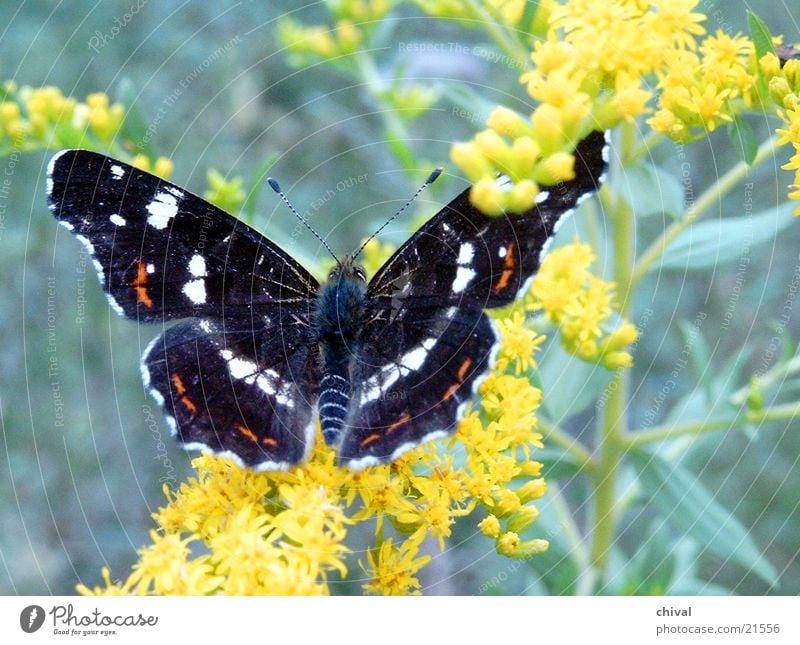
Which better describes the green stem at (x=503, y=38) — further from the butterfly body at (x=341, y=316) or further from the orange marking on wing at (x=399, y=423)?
the orange marking on wing at (x=399, y=423)

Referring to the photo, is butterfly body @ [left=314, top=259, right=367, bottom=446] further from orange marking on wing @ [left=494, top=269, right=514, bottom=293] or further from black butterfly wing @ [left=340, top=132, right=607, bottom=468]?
orange marking on wing @ [left=494, top=269, right=514, bottom=293]

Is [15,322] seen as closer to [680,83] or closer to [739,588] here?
[680,83]

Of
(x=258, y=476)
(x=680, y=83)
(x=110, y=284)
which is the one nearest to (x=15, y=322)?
(x=110, y=284)

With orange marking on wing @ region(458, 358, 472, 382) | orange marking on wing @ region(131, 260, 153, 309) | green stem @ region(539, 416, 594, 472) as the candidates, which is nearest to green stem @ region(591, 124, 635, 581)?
green stem @ region(539, 416, 594, 472)

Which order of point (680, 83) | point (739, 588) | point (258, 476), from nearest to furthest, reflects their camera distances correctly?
1. point (258, 476)
2. point (680, 83)
3. point (739, 588)

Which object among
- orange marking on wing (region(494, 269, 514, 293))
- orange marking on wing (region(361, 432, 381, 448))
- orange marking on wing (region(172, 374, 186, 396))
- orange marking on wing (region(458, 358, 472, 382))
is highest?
orange marking on wing (region(494, 269, 514, 293))

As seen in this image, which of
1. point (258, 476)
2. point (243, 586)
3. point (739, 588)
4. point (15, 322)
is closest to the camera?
point (243, 586)

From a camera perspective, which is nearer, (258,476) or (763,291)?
(258,476)

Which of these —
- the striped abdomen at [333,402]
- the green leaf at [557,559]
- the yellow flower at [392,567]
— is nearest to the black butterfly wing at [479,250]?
the striped abdomen at [333,402]
